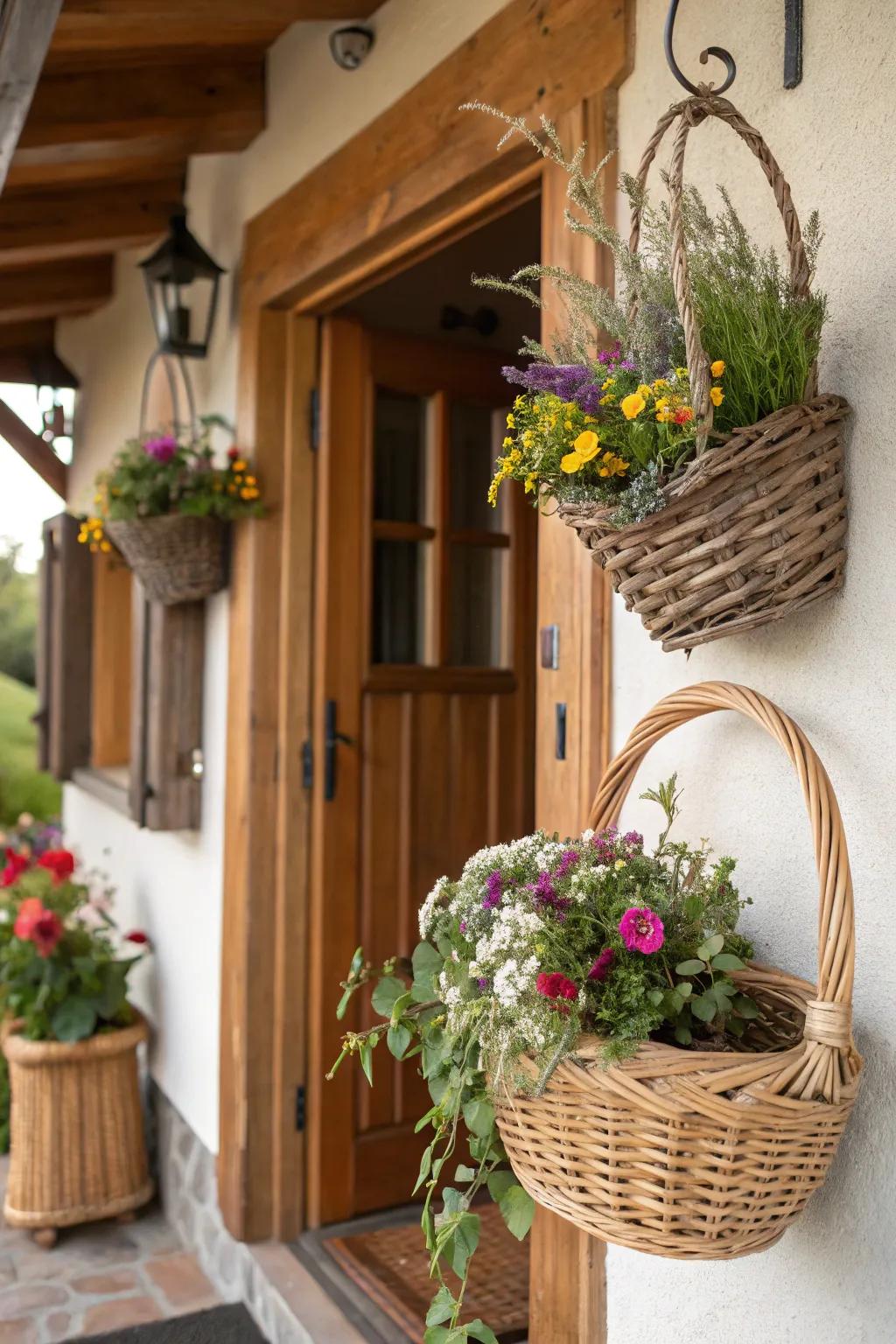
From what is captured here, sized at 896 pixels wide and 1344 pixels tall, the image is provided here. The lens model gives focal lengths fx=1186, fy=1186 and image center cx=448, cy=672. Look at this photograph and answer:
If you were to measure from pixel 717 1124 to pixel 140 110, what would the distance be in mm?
2672

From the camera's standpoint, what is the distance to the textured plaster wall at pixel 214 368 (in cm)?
234

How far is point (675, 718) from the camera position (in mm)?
1375

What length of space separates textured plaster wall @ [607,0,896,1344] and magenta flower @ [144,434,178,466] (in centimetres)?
164

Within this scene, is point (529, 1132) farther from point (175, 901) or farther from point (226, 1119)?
point (175, 901)

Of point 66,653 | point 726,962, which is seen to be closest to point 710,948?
point 726,962

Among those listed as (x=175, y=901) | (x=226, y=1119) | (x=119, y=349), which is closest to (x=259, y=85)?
(x=119, y=349)

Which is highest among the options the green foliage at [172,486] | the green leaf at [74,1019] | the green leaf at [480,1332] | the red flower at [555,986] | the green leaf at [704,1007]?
the green foliage at [172,486]

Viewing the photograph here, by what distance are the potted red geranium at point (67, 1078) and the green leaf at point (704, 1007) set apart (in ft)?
8.09

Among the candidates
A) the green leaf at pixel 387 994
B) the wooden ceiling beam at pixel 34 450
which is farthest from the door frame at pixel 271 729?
the wooden ceiling beam at pixel 34 450

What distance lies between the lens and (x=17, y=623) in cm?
933

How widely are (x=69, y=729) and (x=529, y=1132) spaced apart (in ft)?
12.9

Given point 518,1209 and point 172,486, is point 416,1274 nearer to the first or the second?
point 518,1209

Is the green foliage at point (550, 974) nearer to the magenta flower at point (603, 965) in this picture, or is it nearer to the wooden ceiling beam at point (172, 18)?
the magenta flower at point (603, 965)

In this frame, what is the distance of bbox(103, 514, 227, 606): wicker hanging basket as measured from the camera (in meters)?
2.85
